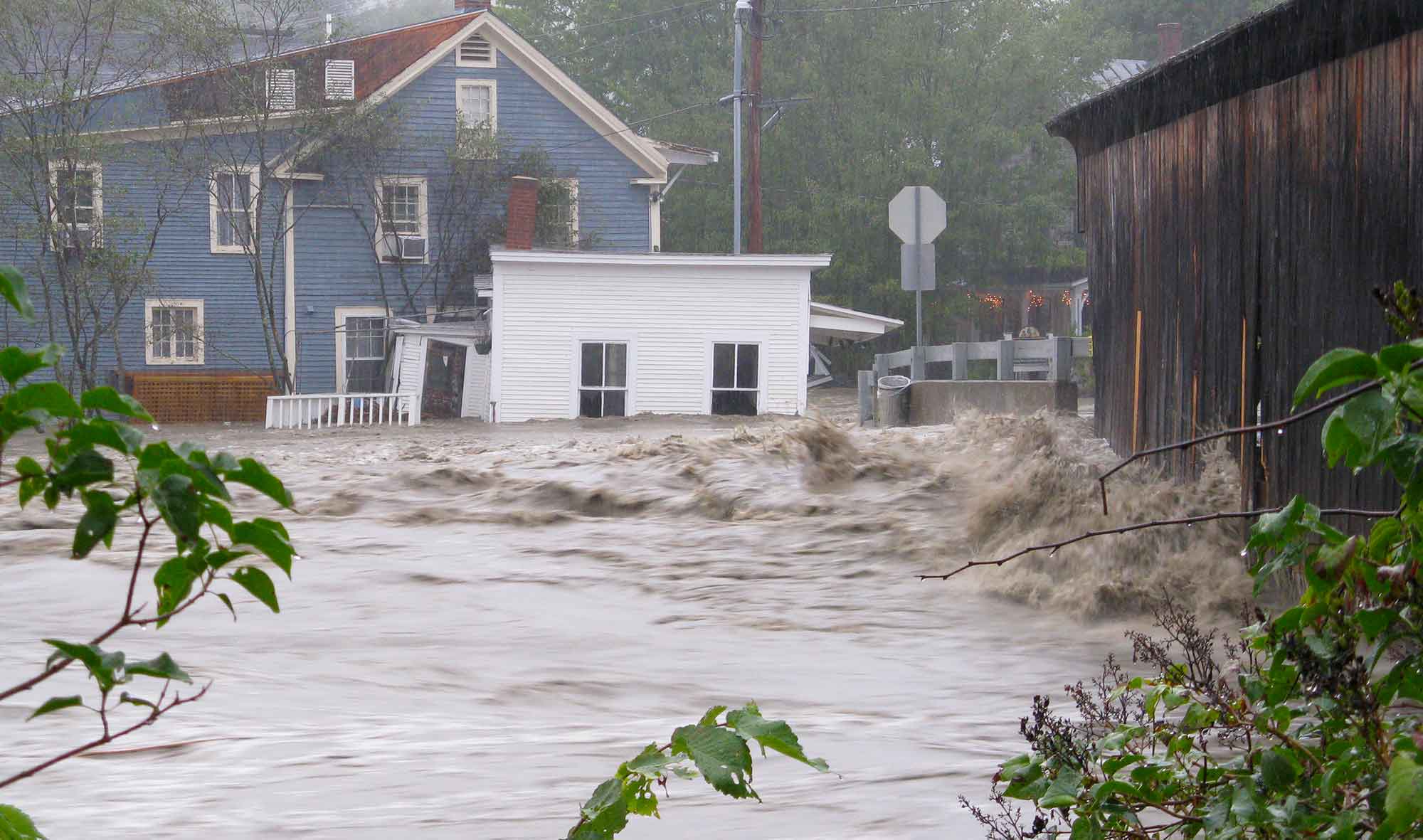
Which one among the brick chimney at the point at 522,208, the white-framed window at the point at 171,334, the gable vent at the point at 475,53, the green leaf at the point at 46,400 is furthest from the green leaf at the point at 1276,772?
the gable vent at the point at 475,53

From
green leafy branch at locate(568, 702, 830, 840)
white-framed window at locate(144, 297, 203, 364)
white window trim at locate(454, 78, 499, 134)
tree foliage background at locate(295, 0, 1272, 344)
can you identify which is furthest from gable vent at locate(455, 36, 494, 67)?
green leafy branch at locate(568, 702, 830, 840)

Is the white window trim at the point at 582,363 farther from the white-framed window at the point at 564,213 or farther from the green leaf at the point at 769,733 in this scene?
the green leaf at the point at 769,733

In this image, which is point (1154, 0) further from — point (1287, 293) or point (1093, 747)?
point (1093, 747)

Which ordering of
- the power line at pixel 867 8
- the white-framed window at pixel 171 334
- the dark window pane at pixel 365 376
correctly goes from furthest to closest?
the power line at pixel 867 8 → the dark window pane at pixel 365 376 → the white-framed window at pixel 171 334

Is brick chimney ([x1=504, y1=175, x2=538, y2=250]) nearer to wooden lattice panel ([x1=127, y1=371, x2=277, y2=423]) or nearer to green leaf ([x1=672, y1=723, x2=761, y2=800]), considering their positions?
wooden lattice panel ([x1=127, y1=371, x2=277, y2=423])

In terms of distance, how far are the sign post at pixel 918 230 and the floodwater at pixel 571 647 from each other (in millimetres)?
3755

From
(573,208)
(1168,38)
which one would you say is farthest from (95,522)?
(1168,38)

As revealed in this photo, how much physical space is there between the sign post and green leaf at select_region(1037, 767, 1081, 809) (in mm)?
17218

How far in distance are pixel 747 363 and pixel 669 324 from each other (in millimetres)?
1736

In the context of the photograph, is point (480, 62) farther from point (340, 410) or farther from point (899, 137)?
point (899, 137)

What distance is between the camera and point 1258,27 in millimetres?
8234

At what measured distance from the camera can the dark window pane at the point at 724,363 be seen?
31.2m

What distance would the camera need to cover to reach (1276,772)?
2467mm

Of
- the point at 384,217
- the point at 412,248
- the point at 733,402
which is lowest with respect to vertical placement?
the point at 733,402
